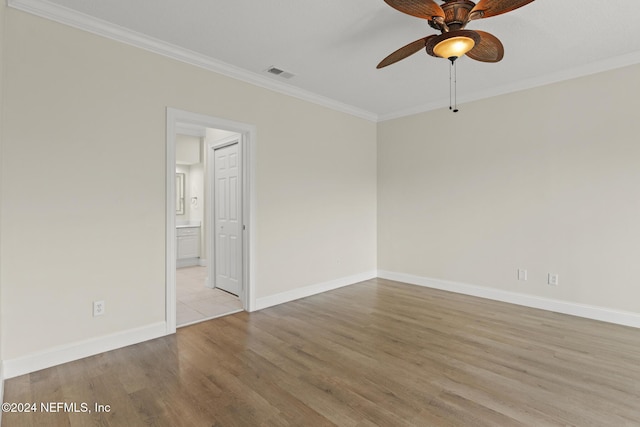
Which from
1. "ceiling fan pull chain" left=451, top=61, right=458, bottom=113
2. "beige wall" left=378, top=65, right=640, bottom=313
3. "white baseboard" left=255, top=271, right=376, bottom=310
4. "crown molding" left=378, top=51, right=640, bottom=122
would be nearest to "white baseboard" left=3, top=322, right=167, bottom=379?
"white baseboard" left=255, top=271, right=376, bottom=310

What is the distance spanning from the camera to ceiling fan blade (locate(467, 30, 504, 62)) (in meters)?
2.30

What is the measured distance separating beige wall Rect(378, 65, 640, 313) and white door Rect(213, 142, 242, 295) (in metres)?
2.59

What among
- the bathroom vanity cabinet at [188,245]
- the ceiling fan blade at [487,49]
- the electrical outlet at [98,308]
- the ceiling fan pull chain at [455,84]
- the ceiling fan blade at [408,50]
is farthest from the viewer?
the bathroom vanity cabinet at [188,245]

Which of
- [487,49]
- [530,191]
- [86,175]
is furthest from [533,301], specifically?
[86,175]

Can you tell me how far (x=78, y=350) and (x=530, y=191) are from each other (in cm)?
502

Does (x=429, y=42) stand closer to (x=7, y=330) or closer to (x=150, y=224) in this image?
(x=150, y=224)

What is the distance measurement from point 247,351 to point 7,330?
1.75 meters

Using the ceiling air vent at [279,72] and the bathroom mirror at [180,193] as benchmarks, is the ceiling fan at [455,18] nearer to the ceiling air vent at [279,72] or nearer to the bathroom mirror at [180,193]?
the ceiling air vent at [279,72]

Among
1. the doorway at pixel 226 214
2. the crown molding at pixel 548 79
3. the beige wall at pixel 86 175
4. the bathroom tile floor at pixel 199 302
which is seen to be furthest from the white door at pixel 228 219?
the crown molding at pixel 548 79

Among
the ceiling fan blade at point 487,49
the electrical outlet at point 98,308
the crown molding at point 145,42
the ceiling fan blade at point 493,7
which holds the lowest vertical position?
the electrical outlet at point 98,308

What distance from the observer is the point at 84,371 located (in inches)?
97.0

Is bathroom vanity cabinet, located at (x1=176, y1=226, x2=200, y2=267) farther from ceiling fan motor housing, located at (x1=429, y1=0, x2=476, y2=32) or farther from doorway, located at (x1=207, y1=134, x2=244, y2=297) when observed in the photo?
ceiling fan motor housing, located at (x1=429, y1=0, x2=476, y2=32)

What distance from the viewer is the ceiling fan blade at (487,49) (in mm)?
2301

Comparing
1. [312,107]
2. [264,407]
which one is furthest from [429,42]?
[264,407]
